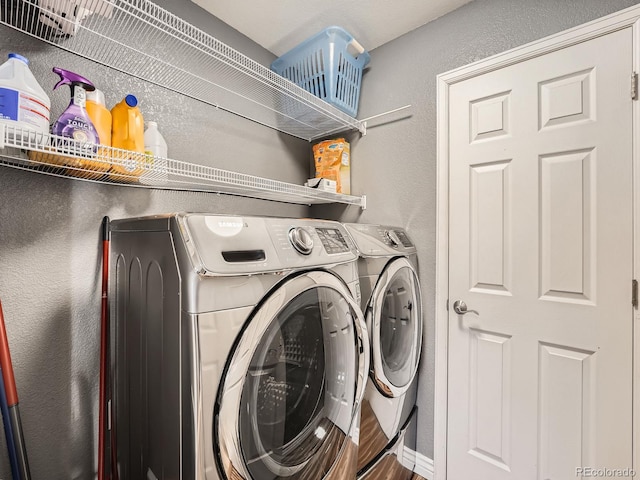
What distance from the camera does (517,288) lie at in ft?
4.96

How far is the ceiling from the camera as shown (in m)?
1.64

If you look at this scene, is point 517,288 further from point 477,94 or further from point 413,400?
point 477,94

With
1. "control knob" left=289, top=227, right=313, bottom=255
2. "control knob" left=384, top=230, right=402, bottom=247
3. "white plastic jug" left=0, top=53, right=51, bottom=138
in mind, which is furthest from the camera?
"control knob" left=384, top=230, right=402, bottom=247

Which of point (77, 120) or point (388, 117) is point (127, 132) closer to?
point (77, 120)

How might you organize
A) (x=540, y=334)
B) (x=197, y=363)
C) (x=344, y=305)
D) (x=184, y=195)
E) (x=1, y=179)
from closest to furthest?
(x=197, y=363), (x=1, y=179), (x=344, y=305), (x=540, y=334), (x=184, y=195)

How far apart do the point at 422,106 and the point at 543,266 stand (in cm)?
112

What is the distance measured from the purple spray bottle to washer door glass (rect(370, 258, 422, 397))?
1242mm

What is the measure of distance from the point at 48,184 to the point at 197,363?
968mm

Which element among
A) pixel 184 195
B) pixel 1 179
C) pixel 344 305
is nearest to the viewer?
pixel 1 179

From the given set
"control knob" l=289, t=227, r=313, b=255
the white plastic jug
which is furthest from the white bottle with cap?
"control knob" l=289, t=227, r=313, b=255

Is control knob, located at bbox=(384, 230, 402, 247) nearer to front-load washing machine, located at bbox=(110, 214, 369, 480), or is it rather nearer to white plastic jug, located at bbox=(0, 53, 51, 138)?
front-load washing machine, located at bbox=(110, 214, 369, 480)

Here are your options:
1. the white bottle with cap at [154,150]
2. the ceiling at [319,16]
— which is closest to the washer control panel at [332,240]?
the white bottle with cap at [154,150]

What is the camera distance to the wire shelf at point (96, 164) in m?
0.79

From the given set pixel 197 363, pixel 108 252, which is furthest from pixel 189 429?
pixel 108 252
